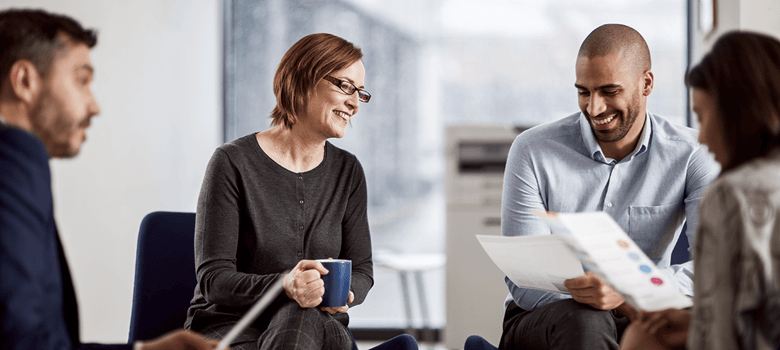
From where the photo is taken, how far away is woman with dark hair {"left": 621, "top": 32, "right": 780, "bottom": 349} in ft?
2.33

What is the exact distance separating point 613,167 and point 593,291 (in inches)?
18.8

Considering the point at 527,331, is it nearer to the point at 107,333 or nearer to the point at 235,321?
the point at 235,321

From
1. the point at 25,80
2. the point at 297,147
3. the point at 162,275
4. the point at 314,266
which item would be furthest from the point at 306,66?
the point at 25,80

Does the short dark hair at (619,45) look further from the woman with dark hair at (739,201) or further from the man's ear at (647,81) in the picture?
the woman with dark hair at (739,201)

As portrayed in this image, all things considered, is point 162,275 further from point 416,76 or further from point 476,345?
point 416,76

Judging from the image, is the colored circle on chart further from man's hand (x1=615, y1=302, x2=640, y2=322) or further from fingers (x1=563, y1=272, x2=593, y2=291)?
man's hand (x1=615, y1=302, x2=640, y2=322)

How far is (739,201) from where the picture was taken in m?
0.72

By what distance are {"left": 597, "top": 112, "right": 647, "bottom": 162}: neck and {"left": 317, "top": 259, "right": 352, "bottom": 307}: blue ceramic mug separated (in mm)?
869

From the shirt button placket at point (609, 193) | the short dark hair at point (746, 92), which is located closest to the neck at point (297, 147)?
the shirt button placket at point (609, 193)

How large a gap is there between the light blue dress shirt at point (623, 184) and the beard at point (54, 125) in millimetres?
1126

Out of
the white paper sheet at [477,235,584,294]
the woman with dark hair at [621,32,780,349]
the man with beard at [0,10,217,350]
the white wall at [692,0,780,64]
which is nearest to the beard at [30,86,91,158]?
the man with beard at [0,10,217,350]

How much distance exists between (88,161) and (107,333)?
0.90 metres

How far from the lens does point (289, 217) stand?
1505 millimetres

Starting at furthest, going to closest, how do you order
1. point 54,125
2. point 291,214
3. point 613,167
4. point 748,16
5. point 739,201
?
point 748,16
point 613,167
point 291,214
point 54,125
point 739,201
